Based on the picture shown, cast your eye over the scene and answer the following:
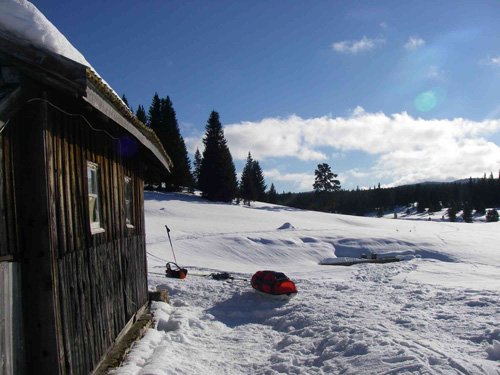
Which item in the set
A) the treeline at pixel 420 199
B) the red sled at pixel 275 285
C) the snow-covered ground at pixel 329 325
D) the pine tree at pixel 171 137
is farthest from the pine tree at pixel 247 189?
the red sled at pixel 275 285

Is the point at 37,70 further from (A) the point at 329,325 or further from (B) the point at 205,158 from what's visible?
(B) the point at 205,158

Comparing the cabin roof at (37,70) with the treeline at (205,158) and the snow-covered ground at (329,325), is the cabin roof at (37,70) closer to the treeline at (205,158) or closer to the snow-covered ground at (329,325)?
the snow-covered ground at (329,325)

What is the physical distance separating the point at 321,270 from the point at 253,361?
41.0ft

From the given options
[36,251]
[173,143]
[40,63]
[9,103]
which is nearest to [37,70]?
[40,63]

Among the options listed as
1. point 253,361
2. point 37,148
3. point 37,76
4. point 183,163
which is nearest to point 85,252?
point 37,148

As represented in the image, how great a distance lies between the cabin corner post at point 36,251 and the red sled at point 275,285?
7890 mm

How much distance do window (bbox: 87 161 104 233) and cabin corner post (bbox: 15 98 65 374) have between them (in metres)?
1.64

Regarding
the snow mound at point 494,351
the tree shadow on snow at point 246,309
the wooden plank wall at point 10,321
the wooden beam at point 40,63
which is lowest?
the tree shadow on snow at point 246,309

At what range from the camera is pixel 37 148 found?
166 inches

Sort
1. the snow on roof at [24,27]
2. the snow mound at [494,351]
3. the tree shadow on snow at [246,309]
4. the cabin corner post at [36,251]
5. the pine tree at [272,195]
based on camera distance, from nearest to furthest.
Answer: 1. the snow on roof at [24,27]
2. the cabin corner post at [36,251]
3. the snow mound at [494,351]
4. the tree shadow on snow at [246,309]
5. the pine tree at [272,195]

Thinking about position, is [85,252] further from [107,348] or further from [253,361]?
[253,361]

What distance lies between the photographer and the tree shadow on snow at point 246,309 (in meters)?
10.5

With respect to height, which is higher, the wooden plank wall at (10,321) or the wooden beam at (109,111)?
the wooden beam at (109,111)

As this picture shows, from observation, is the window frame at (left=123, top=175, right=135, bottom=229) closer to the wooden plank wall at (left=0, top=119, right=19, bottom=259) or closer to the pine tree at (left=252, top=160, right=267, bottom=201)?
the wooden plank wall at (left=0, top=119, right=19, bottom=259)
